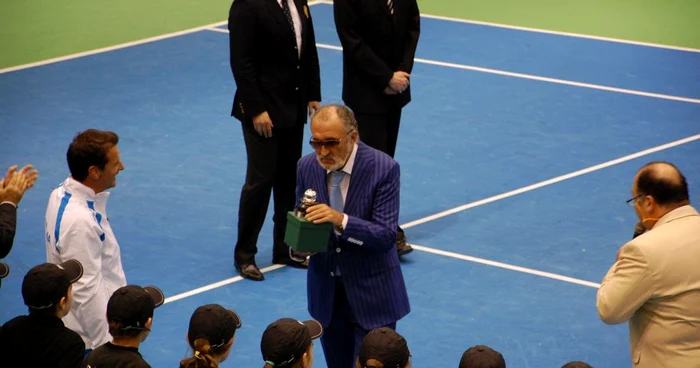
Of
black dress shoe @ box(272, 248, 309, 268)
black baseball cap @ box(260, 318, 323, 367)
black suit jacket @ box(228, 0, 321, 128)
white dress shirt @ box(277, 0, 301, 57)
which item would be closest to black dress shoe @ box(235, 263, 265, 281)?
black dress shoe @ box(272, 248, 309, 268)

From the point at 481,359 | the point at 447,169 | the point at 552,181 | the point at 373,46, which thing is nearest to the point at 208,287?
the point at 373,46

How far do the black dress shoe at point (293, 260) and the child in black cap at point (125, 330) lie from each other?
4.84m

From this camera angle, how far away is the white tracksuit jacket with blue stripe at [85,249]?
7523 millimetres

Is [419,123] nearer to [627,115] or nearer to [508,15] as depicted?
[627,115]

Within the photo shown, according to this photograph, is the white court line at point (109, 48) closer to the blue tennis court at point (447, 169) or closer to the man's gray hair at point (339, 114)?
the blue tennis court at point (447, 169)

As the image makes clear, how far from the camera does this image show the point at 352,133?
7.68 metres

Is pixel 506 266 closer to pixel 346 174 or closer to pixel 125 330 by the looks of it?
pixel 346 174

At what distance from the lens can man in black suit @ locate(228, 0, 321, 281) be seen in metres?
10.9

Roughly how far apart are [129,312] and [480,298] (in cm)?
488

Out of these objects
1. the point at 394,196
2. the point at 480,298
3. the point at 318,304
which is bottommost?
the point at 480,298

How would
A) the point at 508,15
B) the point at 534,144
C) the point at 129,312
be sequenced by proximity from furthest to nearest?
the point at 508,15
the point at 534,144
the point at 129,312

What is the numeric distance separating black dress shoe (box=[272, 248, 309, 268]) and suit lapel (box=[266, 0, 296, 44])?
203 centimetres

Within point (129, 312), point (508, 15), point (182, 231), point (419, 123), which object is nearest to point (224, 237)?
point (182, 231)

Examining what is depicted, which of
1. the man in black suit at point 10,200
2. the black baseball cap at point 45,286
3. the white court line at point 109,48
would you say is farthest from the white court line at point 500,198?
the white court line at point 109,48
